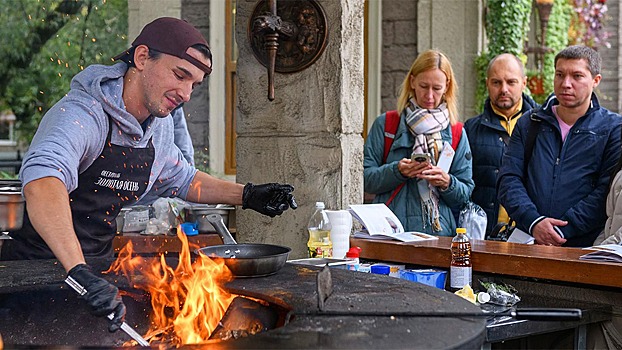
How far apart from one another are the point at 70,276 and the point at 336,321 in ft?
2.56

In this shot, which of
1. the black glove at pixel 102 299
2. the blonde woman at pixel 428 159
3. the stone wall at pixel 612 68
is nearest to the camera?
the black glove at pixel 102 299

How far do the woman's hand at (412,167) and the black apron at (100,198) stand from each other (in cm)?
163

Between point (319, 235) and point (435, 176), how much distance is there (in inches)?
31.5

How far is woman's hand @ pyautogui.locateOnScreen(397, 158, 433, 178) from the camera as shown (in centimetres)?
473

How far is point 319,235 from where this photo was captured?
4383 millimetres

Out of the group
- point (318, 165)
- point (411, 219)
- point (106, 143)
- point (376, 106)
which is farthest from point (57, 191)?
point (376, 106)

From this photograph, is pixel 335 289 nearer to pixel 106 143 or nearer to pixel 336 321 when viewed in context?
pixel 336 321

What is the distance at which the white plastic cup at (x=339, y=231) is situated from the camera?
4363 millimetres

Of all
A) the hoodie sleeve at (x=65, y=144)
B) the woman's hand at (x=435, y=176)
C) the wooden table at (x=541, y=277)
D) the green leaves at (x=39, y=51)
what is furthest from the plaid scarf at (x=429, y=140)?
the green leaves at (x=39, y=51)

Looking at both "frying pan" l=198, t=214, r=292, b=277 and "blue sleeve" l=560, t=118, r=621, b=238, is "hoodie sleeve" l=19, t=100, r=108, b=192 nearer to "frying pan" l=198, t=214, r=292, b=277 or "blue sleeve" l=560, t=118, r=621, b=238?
"frying pan" l=198, t=214, r=292, b=277

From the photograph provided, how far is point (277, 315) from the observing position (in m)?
2.81

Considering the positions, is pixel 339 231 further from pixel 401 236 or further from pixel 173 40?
pixel 173 40

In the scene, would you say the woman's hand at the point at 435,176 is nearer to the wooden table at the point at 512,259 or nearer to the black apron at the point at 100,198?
the wooden table at the point at 512,259

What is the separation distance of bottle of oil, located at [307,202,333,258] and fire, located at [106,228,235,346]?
3.84 feet
